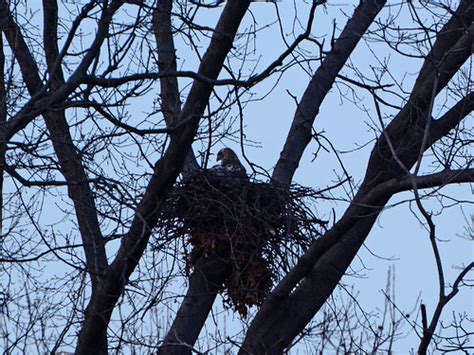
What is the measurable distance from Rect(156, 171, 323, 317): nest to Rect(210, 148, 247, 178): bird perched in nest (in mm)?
216

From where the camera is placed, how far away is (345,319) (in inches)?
271

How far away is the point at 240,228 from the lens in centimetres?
701

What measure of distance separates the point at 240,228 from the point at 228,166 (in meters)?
1.37

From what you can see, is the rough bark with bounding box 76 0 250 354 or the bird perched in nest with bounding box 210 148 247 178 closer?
the rough bark with bounding box 76 0 250 354

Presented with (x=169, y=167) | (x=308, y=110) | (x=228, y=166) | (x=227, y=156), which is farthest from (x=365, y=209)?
(x=227, y=156)

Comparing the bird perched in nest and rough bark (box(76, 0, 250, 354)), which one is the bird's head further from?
rough bark (box(76, 0, 250, 354))

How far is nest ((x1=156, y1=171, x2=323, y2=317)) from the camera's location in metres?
7.04

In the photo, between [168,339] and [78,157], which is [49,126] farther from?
[168,339]

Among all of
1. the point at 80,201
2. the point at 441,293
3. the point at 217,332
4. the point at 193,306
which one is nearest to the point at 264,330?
the point at 217,332

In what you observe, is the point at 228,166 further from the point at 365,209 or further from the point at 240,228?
the point at 365,209

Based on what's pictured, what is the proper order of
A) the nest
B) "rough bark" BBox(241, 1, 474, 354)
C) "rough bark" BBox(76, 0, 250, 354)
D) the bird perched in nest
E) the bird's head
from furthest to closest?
the bird's head
the bird perched in nest
the nest
"rough bark" BBox(241, 1, 474, 354)
"rough bark" BBox(76, 0, 250, 354)

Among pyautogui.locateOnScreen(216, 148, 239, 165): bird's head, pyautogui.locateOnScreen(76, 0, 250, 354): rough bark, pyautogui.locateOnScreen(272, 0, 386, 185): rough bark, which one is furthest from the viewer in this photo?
pyautogui.locateOnScreen(216, 148, 239, 165): bird's head

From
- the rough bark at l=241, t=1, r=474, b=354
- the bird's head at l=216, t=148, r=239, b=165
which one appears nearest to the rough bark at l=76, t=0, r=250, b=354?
the rough bark at l=241, t=1, r=474, b=354

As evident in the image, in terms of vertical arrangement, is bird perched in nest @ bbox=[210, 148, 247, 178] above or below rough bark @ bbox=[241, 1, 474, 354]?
above
